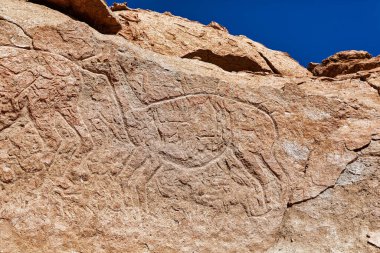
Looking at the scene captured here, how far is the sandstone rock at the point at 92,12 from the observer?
6.42m

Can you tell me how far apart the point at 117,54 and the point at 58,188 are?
161 cm

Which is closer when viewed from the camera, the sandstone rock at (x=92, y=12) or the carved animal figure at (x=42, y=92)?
the carved animal figure at (x=42, y=92)

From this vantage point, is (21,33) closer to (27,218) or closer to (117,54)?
(117,54)

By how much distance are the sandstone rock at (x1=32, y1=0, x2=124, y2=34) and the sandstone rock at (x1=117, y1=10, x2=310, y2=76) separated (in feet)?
2.33

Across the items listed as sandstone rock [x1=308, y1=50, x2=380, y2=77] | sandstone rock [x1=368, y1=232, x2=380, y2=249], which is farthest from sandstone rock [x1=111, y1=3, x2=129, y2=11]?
sandstone rock [x1=368, y1=232, x2=380, y2=249]

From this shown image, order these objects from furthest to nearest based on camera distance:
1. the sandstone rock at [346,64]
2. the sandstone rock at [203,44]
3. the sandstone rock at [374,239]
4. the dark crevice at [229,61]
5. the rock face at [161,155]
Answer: the dark crevice at [229,61] < the sandstone rock at [203,44] < the sandstone rock at [346,64] < the sandstone rock at [374,239] < the rock face at [161,155]

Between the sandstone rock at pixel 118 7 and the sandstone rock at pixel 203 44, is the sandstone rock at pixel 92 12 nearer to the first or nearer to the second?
the sandstone rock at pixel 203 44

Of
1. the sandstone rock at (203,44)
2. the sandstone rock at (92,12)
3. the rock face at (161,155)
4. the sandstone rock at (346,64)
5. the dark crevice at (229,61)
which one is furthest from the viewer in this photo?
the dark crevice at (229,61)

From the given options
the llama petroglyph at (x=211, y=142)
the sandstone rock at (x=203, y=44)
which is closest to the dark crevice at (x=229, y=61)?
the sandstone rock at (x=203, y=44)

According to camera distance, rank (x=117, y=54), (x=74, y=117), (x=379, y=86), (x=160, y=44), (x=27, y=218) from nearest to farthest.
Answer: (x=27, y=218), (x=74, y=117), (x=117, y=54), (x=379, y=86), (x=160, y=44)

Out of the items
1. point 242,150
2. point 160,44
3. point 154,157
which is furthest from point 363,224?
point 160,44

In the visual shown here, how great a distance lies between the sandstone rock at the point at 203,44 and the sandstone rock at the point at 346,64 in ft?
1.26

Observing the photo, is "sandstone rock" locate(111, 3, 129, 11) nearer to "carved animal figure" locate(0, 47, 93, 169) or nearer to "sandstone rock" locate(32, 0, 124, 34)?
"sandstone rock" locate(32, 0, 124, 34)

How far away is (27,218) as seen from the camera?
15.7 ft
